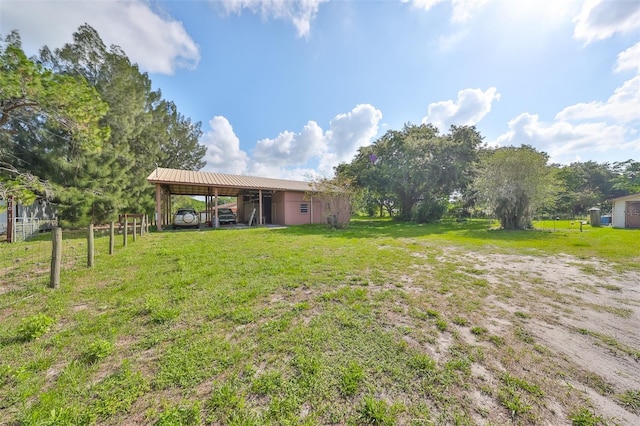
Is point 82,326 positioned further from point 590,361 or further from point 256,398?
point 590,361

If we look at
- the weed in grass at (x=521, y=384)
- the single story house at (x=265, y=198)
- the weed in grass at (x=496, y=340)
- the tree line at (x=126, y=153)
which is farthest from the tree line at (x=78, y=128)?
the weed in grass at (x=496, y=340)

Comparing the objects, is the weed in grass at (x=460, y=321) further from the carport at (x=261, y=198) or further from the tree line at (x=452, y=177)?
the carport at (x=261, y=198)

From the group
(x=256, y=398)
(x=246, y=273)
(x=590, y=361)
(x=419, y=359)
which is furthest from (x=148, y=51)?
(x=590, y=361)

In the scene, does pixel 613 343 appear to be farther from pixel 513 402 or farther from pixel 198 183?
pixel 198 183

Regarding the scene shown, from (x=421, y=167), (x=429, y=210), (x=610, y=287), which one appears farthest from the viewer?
(x=429, y=210)

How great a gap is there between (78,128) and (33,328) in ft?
11.6

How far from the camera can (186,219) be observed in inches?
531

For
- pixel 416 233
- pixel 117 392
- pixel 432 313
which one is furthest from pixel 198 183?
pixel 432 313

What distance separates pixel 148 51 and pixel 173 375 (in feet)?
37.0

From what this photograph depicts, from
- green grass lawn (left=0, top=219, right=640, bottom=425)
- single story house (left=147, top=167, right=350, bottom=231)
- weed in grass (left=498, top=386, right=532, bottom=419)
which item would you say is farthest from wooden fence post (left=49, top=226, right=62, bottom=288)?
single story house (left=147, top=167, right=350, bottom=231)

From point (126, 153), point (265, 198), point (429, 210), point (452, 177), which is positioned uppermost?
point (126, 153)

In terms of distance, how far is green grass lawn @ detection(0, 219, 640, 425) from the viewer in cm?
158

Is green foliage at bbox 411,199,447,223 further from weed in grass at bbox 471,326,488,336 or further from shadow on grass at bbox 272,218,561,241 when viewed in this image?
weed in grass at bbox 471,326,488,336

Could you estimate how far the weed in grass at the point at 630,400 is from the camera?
162 cm
